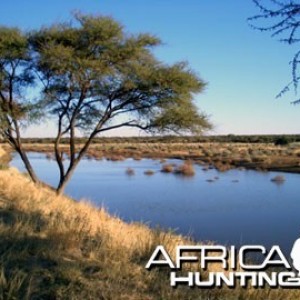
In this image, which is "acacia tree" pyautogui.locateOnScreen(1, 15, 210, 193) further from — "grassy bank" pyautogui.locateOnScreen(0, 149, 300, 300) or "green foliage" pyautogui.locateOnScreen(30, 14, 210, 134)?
"grassy bank" pyautogui.locateOnScreen(0, 149, 300, 300)

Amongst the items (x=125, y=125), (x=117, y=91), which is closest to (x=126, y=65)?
(x=117, y=91)

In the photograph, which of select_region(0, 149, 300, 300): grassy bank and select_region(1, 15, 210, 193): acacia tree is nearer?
select_region(0, 149, 300, 300): grassy bank

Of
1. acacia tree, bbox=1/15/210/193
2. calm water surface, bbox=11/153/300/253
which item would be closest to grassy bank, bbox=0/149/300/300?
calm water surface, bbox=11/153/300/253

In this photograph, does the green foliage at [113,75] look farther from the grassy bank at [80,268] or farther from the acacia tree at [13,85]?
the grassy bank at [80,268]

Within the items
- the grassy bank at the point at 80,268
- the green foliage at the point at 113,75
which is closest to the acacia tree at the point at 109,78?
the green foliage at the point at 113,75

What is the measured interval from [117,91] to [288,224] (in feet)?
25.4

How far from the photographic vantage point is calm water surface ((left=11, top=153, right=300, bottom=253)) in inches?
696

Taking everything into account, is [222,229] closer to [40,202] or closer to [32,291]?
[40,202]

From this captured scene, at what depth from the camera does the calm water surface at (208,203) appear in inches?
696

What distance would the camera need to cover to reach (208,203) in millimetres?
25188

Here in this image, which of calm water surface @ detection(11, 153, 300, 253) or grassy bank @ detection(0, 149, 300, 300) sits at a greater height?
calm water surface @ detection(11, 153, 300, 253)

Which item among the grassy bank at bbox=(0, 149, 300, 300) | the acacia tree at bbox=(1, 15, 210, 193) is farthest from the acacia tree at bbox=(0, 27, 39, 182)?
the grassy bank at bbox=(0, 149, 300, 300)

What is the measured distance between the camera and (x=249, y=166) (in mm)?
49656

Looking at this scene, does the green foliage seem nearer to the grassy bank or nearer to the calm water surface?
the calm water surface
